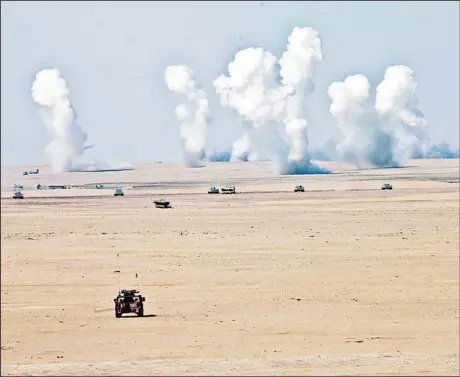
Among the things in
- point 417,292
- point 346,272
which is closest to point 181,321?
point 417,292

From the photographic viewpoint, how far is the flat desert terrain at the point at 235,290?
3020 centimetres

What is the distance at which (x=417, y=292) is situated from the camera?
42.5 m

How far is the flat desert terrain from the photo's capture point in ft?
99.1

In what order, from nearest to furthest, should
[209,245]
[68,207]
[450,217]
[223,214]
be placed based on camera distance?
[209,245], [450,217], [223,214], [68,207]

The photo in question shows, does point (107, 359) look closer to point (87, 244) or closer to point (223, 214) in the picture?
point (87, 244)

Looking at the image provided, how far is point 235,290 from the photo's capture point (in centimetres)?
4362

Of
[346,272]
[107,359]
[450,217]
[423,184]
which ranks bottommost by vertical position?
[107,359]

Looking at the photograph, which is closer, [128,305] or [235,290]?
[128,305]

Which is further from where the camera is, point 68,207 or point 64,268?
point 68,207

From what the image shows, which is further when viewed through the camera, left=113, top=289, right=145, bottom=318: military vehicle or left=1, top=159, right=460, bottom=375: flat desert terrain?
left=113, top=289, right=145, bottom=318: military vehicle

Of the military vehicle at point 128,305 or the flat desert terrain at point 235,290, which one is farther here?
the military vehicle at point 128,305

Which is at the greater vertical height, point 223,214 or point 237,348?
point 223,214

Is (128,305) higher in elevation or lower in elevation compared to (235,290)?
lower

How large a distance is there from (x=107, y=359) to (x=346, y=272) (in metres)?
19.9
